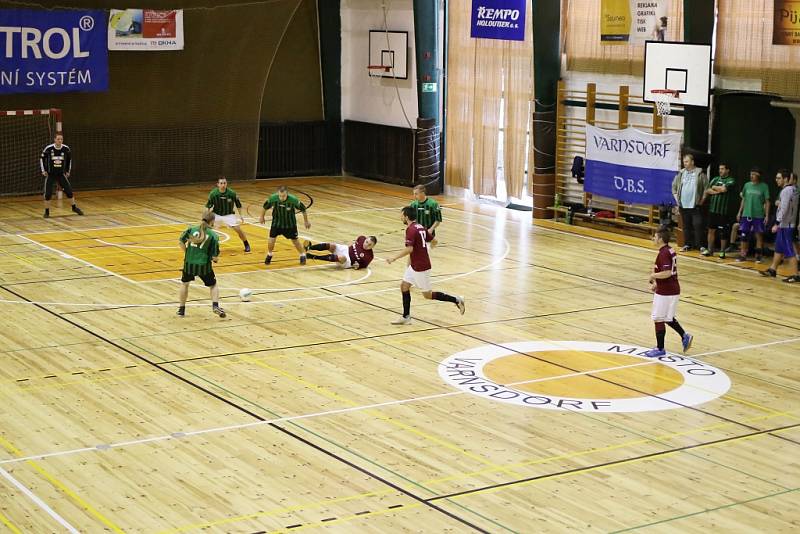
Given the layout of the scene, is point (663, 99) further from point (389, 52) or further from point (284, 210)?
point (389, 52)

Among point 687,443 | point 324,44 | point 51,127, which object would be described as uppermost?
point 324,44

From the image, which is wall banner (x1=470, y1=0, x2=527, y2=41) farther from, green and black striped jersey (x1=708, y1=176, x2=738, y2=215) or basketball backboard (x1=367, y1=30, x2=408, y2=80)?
green and black striped jersey (x1=708, y1=176, x2=738, y2=215)

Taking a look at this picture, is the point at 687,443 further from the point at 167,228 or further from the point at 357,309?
the point at 167,228

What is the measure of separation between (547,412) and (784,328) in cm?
612

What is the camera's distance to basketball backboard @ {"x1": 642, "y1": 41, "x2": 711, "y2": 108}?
23.8m

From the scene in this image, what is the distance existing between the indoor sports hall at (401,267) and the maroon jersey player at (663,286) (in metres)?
0.05

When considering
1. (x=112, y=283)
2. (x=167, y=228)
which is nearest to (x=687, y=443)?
(x=112, y=283)

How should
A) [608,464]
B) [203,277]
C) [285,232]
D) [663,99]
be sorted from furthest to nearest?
[663,99] → [285,232] → [203,277] → [608,464]

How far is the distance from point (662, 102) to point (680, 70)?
820 mm

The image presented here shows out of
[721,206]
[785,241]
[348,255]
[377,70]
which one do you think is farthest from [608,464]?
[377,70]

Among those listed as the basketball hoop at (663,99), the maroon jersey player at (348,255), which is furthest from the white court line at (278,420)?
the basketball hoop at (663,99)

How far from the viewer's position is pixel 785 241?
21344mm

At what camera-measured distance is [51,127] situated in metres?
31.7

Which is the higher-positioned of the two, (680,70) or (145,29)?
(145,29)
